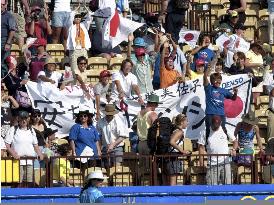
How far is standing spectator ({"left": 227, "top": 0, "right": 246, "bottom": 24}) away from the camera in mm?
35656

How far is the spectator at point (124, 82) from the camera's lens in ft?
103

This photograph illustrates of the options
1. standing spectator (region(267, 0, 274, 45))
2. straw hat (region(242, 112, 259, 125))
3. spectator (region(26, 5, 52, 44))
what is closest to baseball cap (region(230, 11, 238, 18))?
standing spectator (region(267, 0, 274, 45))

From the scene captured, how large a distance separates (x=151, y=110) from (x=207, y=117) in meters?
1.05

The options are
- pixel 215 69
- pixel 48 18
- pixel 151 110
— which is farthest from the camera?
pixel 48 18

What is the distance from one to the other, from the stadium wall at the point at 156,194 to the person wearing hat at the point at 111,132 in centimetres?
140

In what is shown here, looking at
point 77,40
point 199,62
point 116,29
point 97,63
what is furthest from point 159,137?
point 116,29

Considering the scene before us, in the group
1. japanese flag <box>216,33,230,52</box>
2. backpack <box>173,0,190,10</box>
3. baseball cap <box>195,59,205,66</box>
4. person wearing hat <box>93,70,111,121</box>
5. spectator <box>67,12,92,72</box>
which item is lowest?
person wearing hat <box>93,70,111,121</box>

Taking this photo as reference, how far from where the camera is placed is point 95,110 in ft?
102

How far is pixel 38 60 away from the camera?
32.6m

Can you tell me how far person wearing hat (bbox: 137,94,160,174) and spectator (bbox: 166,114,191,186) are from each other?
0.55 meters

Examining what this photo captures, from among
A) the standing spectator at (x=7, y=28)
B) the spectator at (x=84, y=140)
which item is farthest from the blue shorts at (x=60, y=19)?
the spectator at (x=84, y=140)

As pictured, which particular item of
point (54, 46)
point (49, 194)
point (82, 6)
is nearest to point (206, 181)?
point (49, 194)

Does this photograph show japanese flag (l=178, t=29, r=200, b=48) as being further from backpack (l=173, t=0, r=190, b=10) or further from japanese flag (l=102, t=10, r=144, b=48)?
japanese flag (l=102, t=10, r=144, b=48)

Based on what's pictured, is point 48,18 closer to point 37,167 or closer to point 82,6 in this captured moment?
point 82,6
